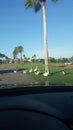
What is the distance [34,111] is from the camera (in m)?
2.14

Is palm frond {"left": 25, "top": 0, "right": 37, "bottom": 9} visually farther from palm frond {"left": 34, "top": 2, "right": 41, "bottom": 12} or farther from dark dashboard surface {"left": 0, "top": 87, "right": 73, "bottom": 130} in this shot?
dark dashboard surface {"left": 0, "top": 87, "right": 73, "bottom": 130}

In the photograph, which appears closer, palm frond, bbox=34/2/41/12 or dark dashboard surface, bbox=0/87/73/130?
dark dashboard surface, bbox=0/87/73/130

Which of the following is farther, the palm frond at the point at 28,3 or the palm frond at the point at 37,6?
the palm frond at the point at 37,6

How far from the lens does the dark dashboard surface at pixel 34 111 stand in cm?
206

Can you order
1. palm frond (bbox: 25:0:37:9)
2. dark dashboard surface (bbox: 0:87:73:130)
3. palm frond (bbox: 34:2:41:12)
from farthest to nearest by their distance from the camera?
palm frond (bbox: 34:2:41:12), palm frond (bbox: 25:0:37:9), dark dashboard surface (bbox: 0:87:73:130)

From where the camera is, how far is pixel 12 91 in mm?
2430

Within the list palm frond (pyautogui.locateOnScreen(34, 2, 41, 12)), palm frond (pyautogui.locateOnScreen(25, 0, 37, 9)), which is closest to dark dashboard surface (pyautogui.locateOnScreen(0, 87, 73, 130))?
palm frond (pyautogui.locateOnScreen(25, 0, 37, 9))

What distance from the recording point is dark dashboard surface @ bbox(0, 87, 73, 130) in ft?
6.75

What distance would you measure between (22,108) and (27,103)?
0.10 meters

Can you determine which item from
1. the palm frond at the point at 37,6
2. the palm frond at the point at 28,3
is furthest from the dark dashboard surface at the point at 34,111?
the palm frond at the point at 37,6

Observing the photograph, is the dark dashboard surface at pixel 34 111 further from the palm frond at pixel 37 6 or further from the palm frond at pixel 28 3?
the palm frond at pixel 37 6

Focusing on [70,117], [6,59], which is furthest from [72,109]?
[6,59]

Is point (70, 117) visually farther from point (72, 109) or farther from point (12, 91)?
point (12, 91)

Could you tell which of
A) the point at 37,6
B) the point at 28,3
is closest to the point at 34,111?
the point at 28,3
